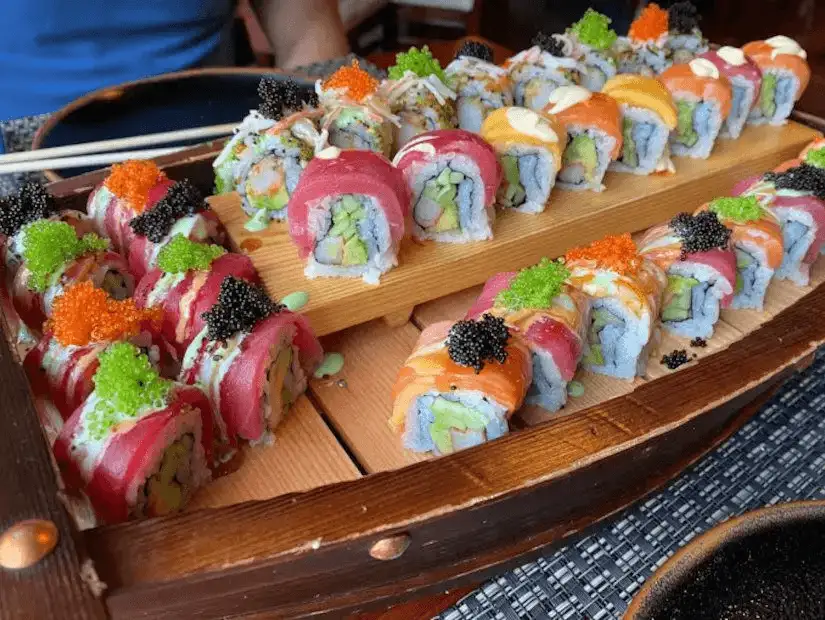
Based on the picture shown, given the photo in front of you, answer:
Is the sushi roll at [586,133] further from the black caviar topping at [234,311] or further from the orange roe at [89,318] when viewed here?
the orange roe at [89,318]

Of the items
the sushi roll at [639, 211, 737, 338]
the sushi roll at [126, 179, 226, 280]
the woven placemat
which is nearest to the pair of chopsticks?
the sushi roll at [126, 179, 226, 280]

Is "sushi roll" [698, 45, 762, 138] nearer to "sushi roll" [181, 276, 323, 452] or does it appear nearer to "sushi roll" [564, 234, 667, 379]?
"sushi roll" [564, 234, 667, 379]

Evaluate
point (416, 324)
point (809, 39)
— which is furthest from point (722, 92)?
point (809, 39)

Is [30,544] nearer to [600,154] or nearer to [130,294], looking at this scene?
[130,294]

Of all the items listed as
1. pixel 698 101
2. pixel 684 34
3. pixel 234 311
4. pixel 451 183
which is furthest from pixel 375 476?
pixel 684 34

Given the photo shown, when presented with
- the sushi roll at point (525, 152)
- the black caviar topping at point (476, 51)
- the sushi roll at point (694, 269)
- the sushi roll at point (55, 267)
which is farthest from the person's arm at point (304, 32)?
the sushi roll at point (694, 269)

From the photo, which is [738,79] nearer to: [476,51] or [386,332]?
[476,51]
